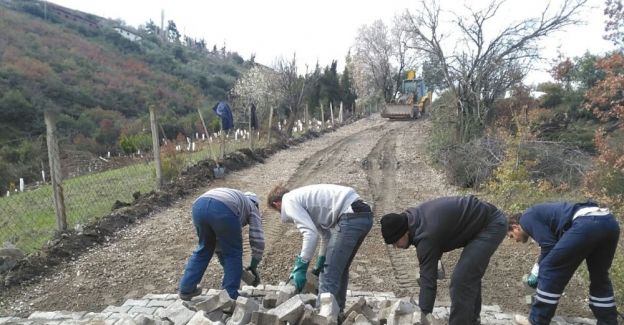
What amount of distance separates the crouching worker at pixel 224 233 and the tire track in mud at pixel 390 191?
1.96m

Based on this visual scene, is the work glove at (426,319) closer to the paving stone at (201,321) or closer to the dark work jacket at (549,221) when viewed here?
the dark work jacket at (549,221)

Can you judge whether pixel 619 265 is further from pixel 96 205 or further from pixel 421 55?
pixel 421 55

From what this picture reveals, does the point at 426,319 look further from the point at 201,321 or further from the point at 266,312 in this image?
the point at 201,321

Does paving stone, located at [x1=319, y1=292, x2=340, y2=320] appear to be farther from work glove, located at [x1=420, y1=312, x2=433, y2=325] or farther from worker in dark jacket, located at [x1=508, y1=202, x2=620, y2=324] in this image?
worker in dark jacket, located at [x1=508, y1=202, x2=620, y2=324]

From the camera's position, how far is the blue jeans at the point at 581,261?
336 centimetres

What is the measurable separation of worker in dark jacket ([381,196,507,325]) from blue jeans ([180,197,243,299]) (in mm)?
1412

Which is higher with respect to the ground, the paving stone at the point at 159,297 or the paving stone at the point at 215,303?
the paving stone at the point at 215,303

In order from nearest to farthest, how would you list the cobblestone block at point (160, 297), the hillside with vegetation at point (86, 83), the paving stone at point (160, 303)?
the paving stone at point (160, 303) < the cobblestone block at point (160, 297) < the hillside with vegetation at point (86, 83)

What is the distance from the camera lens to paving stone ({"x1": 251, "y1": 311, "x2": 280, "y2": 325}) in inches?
123

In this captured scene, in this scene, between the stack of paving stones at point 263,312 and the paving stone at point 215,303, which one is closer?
the stack of paving stones at point 263,312

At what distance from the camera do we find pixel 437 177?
11.3 m

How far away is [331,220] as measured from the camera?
3633 millimetres

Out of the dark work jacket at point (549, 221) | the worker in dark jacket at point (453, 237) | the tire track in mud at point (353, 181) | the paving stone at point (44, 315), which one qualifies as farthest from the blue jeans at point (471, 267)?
the paving stone at point (44, 315)

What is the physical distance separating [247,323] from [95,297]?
235cm
